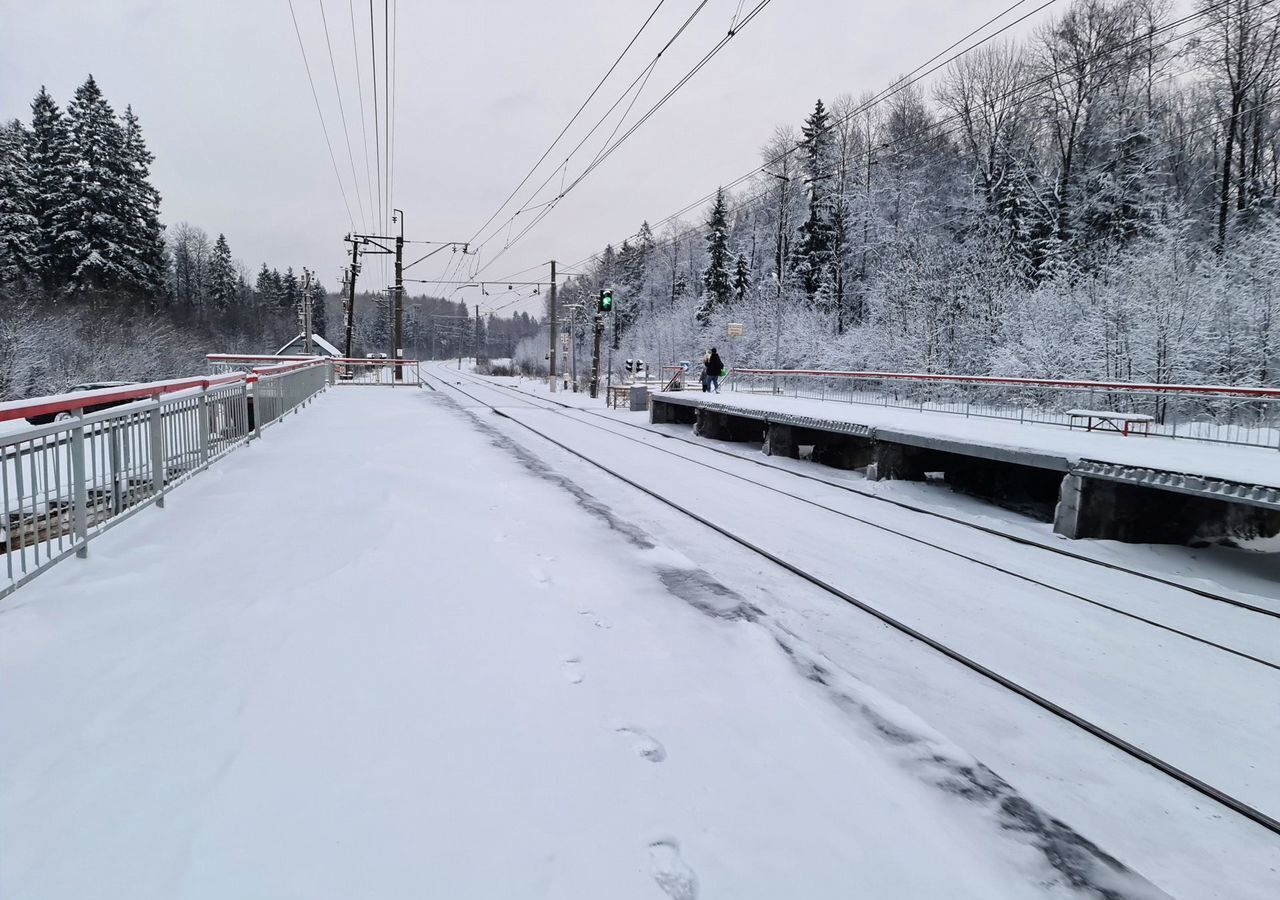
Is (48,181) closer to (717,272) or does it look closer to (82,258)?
(82,258)

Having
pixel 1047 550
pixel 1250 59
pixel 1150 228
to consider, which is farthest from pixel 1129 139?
pixel 1047 550

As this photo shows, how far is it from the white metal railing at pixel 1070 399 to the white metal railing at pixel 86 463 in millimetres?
14153

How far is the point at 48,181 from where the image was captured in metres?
47.9

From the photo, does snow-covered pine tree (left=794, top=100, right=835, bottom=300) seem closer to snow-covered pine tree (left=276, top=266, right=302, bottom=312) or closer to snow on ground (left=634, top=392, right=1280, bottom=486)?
snow on ground (left=634, top=392, right=1280, bottom=486)

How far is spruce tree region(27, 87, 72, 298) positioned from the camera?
1836 inches

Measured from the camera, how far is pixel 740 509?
8930 millimetres

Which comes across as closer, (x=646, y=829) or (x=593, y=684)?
(x=646, y=829)

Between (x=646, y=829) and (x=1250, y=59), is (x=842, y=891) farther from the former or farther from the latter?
(x=1250, y=59)

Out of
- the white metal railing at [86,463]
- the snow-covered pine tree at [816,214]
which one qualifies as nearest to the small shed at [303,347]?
the snow-covered pine tree at [816,214]

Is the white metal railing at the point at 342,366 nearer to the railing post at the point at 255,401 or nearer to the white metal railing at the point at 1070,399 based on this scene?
the railing post at the point at 255,401

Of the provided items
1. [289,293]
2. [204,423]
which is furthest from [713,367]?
[289,293]

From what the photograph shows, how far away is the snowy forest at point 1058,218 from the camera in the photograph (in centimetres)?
2200

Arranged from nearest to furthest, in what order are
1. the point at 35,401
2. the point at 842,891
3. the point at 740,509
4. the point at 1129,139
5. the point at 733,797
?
1. the point at 842,891
2. the point at 733,797
3. the point at 35,401
4. the point at 740,509
5. the point at 1129,139

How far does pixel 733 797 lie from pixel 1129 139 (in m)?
41.3
